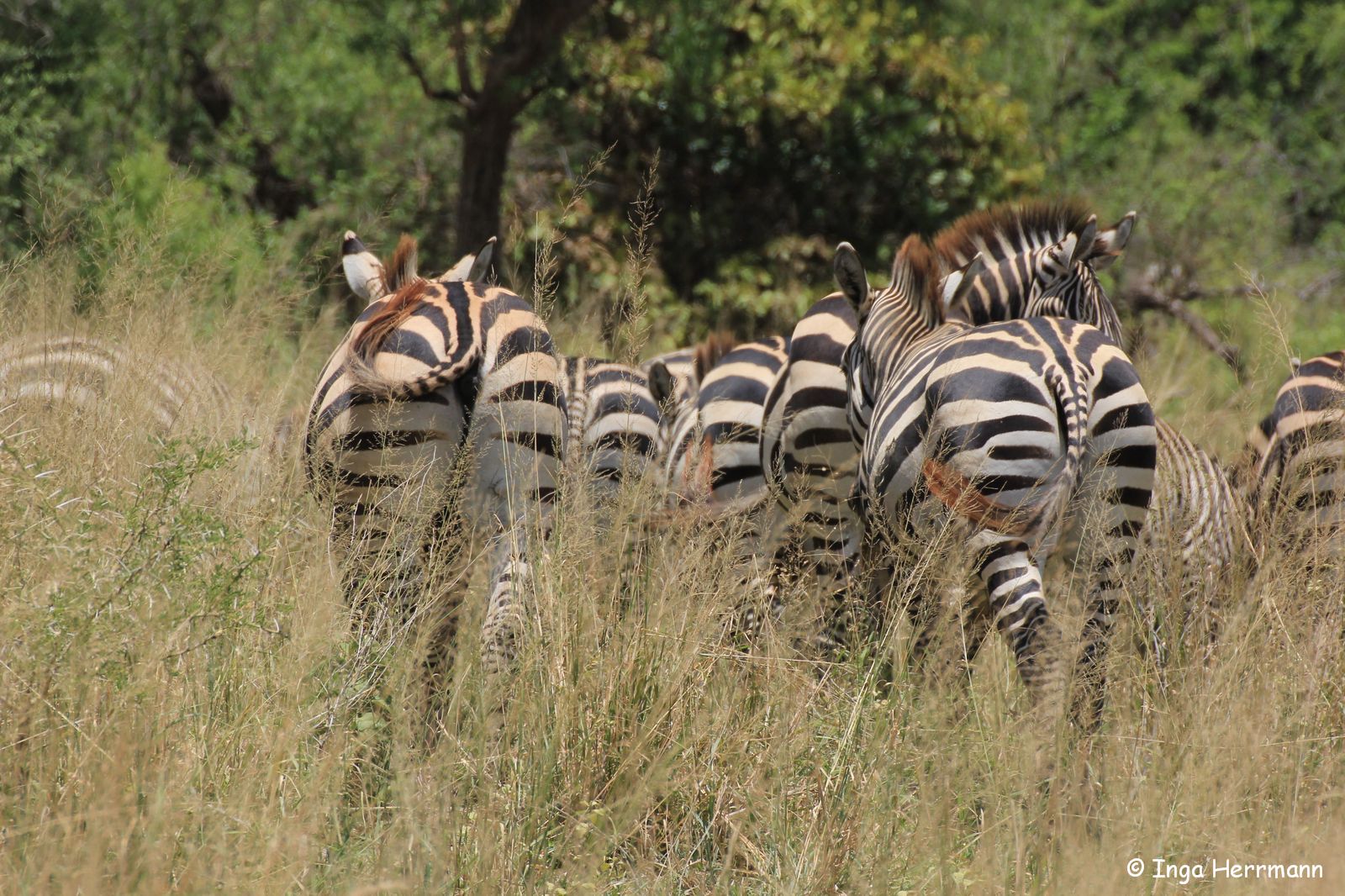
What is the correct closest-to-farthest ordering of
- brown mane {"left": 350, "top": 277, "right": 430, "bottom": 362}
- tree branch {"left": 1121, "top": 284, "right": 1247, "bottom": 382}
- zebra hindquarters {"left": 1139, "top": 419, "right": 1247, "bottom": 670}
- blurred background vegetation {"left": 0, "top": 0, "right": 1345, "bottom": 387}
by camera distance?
brown mane {"left": 350, "top": 277, "right": 430, "bottom": 362} < zebra hindquarters {"left": 1139, "top": 419, "right": 1247, "bottom": 670} < blurred background vegetation {"left": 0, "top": 0, "right": 1345, "bottom": 387} < tree branch {"left": 1121, "top": 284, "right": 1247, "bottom": 382}

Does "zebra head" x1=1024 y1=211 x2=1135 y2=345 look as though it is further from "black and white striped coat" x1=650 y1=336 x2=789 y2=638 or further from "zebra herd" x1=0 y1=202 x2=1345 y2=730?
"black and white striped coat" x1=650 y1=336 x2=789 y2=638

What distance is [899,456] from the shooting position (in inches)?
142

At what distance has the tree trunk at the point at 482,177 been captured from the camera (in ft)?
28.2

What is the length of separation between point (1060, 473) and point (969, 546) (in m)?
0.32

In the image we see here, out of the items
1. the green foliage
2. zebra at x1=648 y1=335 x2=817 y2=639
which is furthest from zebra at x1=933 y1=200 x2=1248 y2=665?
the green foliage

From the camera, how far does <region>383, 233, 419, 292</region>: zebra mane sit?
13.2 feet

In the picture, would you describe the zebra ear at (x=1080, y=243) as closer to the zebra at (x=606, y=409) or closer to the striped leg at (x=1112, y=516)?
the striped leg at (x=1112, y=516)

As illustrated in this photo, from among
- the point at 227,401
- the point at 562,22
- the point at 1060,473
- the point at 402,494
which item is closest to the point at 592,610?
the point at 402,494

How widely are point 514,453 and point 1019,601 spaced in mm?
1493

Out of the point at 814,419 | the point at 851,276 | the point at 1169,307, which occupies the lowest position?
the point at 814,419

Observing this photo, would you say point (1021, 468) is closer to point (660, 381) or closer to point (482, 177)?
point (660, 381)

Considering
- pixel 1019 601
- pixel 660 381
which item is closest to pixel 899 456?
pixel 1019 601

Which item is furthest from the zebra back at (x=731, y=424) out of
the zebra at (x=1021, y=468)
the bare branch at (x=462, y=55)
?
the bare branch at (x=462, y=55)

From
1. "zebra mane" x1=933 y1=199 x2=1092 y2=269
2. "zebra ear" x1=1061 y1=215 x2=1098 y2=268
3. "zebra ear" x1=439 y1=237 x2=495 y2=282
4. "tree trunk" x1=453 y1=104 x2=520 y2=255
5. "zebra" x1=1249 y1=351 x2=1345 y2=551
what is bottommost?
"zebra" x1=1249 y1=351 x2=1345 y2=551
